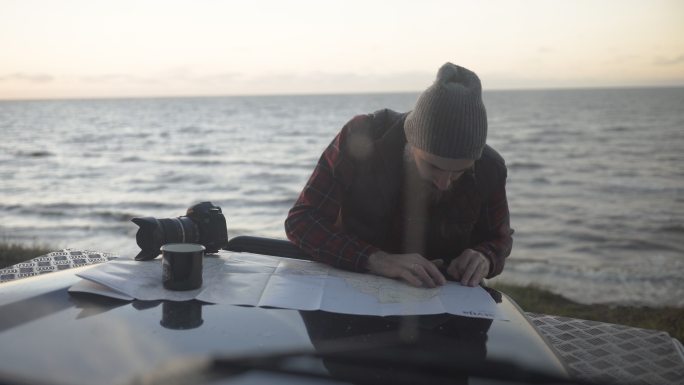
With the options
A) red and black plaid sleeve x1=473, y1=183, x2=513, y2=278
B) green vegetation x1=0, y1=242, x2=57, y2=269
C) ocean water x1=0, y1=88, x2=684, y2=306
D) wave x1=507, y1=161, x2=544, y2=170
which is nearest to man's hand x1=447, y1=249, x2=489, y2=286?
red and black plaid sleeve x1=473, y1=183, x2=513, y2=278

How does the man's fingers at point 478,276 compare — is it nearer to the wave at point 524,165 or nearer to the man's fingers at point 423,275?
the man's fingers at point 423,275

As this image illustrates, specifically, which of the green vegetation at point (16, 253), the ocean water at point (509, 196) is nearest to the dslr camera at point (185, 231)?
the ocean water at point (509, 196)

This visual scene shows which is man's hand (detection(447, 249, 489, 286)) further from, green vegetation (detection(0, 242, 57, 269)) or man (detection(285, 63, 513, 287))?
green vegetation (detection(0, 242, 57, 269))

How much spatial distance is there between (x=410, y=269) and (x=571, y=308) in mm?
4848

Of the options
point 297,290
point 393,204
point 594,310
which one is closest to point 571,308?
point 594,310

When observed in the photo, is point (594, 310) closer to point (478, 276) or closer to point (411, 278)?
point (478, 276)

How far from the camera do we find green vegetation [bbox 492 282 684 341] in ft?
17.7

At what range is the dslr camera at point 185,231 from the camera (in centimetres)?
187

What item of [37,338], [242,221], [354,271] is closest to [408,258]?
[354,271]

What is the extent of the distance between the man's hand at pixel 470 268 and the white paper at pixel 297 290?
5cm

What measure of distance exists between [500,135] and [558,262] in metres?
24.0

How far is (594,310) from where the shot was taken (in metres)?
6.11

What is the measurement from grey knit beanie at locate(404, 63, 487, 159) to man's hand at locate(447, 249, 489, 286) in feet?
1.11

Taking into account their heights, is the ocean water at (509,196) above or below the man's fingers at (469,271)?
below
